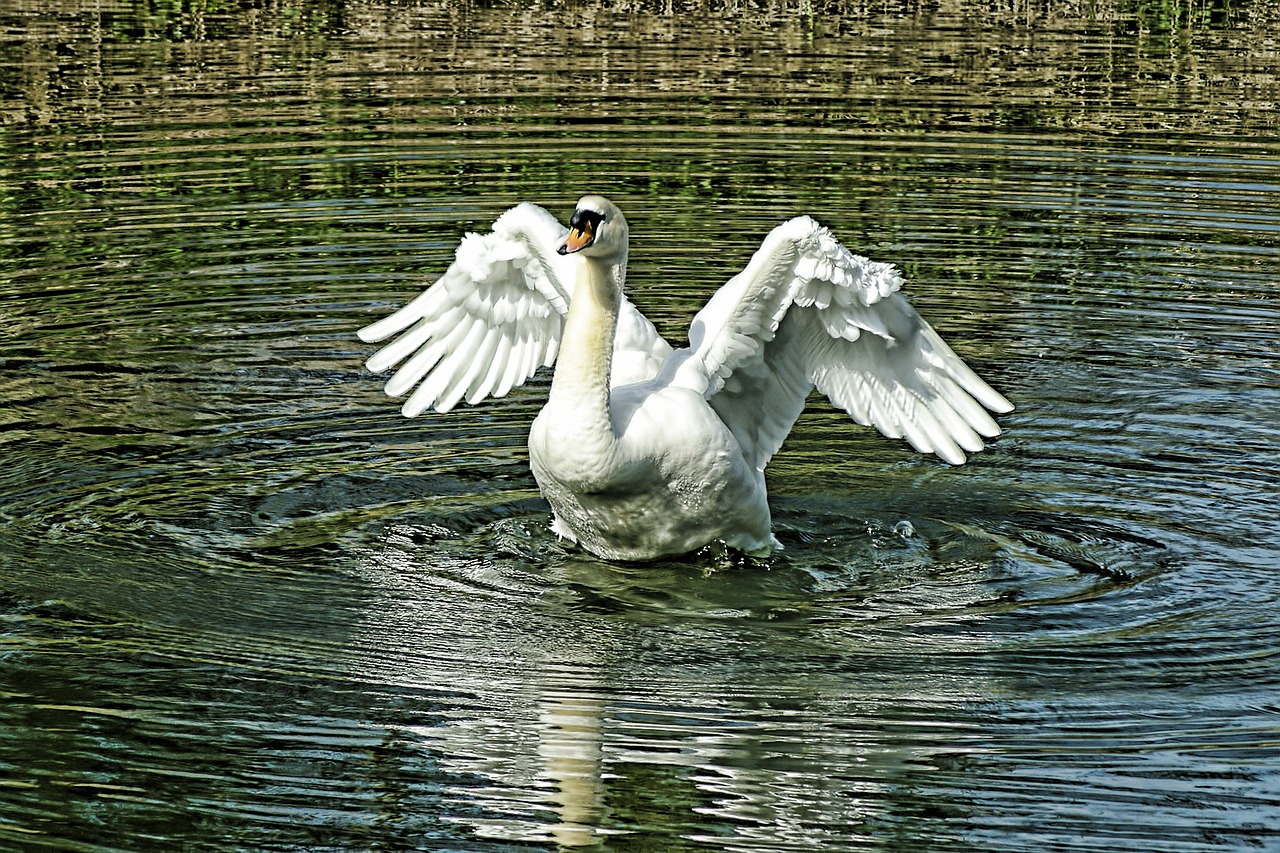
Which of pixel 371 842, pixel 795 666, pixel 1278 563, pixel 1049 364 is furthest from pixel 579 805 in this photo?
pixel 1049 364

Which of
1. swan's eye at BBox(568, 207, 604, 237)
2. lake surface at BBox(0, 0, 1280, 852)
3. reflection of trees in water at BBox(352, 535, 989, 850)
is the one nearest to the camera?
reflection of trees in water at BBox(352, 535, 989, 850)

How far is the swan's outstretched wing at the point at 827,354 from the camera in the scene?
26.7 ft

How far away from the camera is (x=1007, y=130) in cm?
1770

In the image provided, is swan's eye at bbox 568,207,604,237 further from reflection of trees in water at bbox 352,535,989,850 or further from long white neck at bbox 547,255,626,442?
reflection of trees in water at bbox 352,535,989,850

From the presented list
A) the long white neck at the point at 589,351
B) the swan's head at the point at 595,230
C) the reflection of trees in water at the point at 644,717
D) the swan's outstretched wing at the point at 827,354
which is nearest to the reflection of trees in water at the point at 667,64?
the swan's outstretched wing at the point at 827,354

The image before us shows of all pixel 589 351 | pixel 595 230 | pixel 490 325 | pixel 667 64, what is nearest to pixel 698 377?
pixel 589 351

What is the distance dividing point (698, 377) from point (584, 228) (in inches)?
37.8

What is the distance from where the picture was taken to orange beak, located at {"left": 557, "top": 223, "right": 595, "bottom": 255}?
25.6ft

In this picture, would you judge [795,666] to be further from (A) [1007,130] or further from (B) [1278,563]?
(A) [1007,130]

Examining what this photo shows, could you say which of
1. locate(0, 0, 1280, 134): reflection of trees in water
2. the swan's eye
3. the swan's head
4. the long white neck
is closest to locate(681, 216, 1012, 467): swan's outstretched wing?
the long white neck

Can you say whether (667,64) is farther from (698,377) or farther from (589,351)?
(589,351)

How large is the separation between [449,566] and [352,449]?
1834mm

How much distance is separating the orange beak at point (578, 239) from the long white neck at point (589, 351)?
0.25 metres

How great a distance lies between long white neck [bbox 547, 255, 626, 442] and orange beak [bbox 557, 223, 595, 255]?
0.81ft
